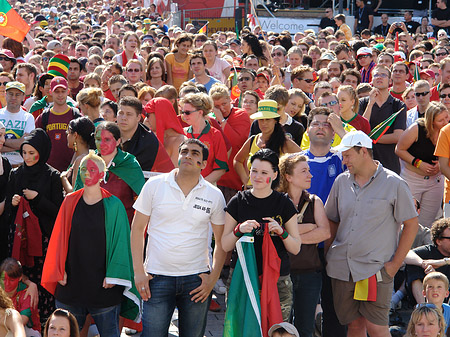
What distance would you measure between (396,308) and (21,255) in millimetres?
3534

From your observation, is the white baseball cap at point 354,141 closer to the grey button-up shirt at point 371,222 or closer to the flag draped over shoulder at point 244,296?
the grey button-up shirt at point 371,222

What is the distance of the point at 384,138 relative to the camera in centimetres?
830

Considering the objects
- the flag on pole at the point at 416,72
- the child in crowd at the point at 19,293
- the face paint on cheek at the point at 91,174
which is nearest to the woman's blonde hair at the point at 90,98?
the child in crowd at the point at 19,293

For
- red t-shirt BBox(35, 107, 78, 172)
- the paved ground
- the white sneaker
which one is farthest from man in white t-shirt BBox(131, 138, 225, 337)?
red t-shirt BBox(35, 107, 78, 172)

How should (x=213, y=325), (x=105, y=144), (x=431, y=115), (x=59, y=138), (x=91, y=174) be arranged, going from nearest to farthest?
1. (x=91, y=174)
2. (x=105, y=144)
3. (x=213, y=325)
4. (x=59, y=138)
5. (x=431, y=115)

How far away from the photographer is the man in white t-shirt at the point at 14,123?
7.68 meters

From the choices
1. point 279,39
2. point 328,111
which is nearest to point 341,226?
point 328,111

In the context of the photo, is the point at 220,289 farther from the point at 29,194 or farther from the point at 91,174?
the point at 91,174

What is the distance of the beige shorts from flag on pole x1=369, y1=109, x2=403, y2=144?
298 cm

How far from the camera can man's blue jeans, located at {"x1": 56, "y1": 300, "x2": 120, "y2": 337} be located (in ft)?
17.2

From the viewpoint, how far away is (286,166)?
5469 mm

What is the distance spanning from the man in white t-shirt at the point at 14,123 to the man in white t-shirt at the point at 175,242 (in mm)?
3040

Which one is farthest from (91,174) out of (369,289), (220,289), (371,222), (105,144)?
(220,289)

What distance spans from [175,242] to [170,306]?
1.50ft
